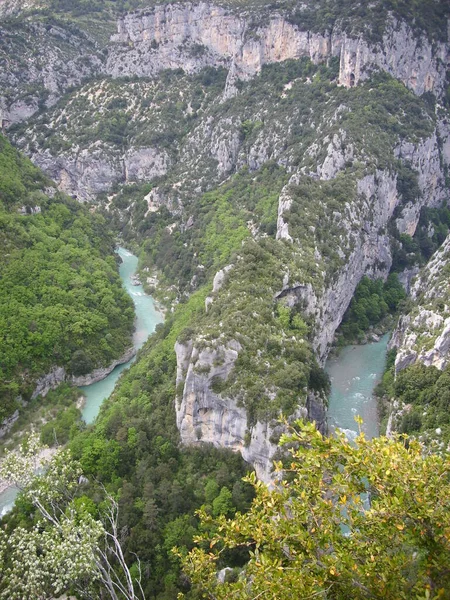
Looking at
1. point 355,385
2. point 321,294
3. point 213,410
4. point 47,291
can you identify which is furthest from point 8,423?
point 355,385

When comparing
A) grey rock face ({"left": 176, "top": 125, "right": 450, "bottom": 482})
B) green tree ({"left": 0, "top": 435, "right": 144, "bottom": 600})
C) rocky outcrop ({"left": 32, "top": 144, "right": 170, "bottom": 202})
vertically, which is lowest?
grey rock face ({"left": 176, "top": 125, "right": 450, "bottom": 482})

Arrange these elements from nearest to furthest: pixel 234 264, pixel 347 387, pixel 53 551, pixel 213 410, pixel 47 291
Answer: pixel 53 551 → pixel 213 410 → pixel 234 264 → pixel 347 387 → pixel 47 291

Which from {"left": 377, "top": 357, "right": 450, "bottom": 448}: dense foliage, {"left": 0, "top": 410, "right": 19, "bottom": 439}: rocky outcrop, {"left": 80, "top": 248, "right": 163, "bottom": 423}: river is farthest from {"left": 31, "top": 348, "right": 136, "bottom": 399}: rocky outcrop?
{"left": 377, "top": 357, "right": 450, "bottom": 448}: dense foliage

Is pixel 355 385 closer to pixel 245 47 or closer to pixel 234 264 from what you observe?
pixel 234 264

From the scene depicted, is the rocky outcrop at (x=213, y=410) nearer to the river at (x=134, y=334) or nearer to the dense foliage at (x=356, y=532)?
the river at (x=134, y=334)

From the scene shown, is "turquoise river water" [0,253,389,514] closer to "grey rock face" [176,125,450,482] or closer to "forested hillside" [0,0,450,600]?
"forested hillside" [0,0,450,600]
